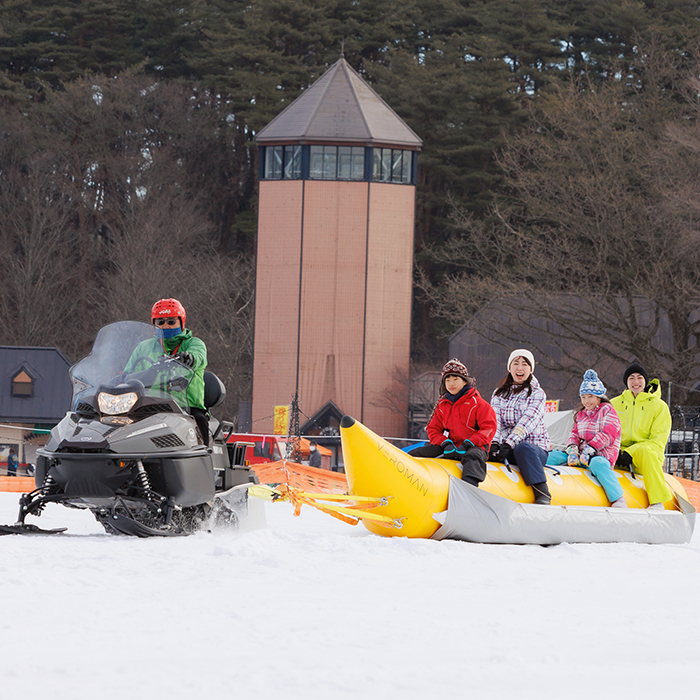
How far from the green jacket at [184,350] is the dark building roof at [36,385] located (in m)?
26.7

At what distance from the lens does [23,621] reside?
15.0ft

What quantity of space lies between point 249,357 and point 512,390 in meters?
35.6

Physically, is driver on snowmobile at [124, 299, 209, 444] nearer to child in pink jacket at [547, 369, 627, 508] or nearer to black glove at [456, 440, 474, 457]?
black glove at [456, 440, 474, 457]

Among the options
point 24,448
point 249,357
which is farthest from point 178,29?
point 24,448

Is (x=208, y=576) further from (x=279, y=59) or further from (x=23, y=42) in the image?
(x=23, y=42)

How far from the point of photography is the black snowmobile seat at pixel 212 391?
7395 mm

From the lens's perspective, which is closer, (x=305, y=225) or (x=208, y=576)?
(x=208, y=576)

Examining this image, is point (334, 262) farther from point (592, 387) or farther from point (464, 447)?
point (464, 447)

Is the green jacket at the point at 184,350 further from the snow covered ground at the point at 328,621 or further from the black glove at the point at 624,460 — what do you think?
the black glove at the point at 624,460

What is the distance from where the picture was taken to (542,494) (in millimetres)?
8383

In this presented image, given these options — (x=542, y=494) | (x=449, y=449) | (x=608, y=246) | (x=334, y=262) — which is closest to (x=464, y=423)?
(x=449, y=449)

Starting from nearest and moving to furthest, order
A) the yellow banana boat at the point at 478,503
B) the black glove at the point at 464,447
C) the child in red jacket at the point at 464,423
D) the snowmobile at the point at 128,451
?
the snowmobile at the point at 128,451
the yellow banana boat at the point at 478,503
the child in red jacket at the point at 464,423
the black glove at the point at 464,447

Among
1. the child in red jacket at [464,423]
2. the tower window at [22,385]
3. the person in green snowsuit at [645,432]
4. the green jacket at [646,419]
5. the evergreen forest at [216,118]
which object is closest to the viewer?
the child in red jacket at [464,423]

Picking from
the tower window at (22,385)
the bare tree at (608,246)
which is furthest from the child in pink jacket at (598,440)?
the tower window at (22,385)
